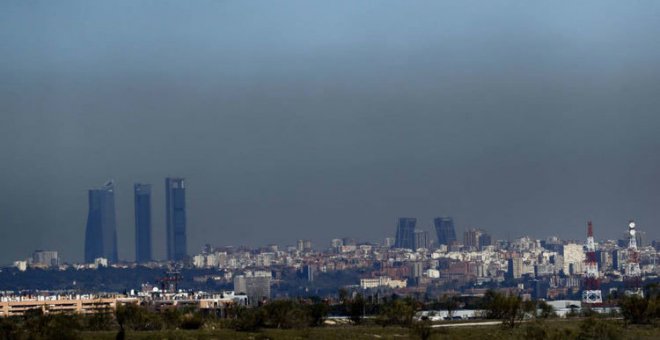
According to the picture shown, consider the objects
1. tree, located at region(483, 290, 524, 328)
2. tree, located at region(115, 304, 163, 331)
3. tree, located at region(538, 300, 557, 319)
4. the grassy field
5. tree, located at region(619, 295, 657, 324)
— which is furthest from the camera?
tree, located at region(538, 300, 557, 319)

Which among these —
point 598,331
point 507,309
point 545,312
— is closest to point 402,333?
point 598,331

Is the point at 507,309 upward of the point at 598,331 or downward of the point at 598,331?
upward

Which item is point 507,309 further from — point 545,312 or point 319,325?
point 545,312

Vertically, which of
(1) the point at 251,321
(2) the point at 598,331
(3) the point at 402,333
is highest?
(1) the point at 251,321

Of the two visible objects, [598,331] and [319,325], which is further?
[319,325]

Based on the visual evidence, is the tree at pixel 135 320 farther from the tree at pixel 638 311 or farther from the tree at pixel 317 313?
the tree at pixel 638 311

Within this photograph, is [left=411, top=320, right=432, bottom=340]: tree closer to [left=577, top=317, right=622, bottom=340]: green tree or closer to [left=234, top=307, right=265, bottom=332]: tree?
[left=577, top=317, right=622, bottom=340]: green tree

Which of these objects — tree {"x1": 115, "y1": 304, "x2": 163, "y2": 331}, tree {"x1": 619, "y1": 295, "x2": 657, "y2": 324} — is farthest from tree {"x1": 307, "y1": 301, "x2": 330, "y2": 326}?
tree {"x1": 619, "y1": 295, "x2": 657, "y2": 324}

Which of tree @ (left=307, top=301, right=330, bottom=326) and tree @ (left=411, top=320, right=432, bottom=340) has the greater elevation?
tree @ (left=307, top=301, right=330, bottom=326)

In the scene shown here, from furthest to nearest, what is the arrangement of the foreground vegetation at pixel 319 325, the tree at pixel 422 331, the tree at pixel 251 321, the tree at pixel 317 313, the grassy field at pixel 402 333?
the tree at pixel 317 313 → the tree at pixel 251 321 → the tree at pixel 422 331 → the foreground vegetation at pixel 319 325 → the grassy field at pixel 402 333

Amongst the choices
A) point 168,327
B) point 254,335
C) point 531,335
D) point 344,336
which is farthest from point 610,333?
point 168,327

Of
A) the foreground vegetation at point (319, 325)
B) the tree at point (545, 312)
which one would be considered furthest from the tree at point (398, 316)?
the tree at point (545, 312)
